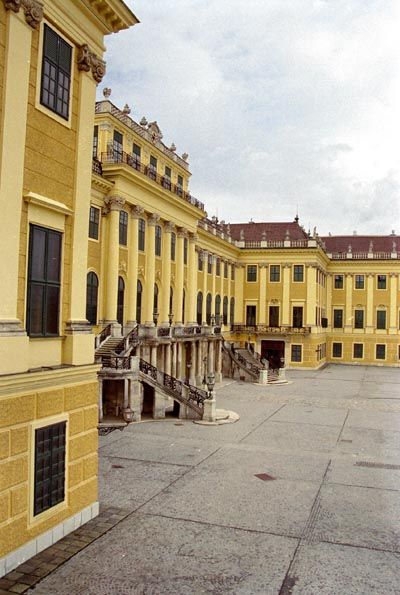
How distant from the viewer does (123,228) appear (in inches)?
1265

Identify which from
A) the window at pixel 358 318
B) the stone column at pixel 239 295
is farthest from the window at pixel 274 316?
the window at pixel 358 318

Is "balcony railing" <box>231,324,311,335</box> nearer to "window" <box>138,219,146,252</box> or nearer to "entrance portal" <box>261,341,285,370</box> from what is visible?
"entrance portal" <box>261,341,285,370</box>

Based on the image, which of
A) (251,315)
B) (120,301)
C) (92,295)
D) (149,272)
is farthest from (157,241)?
(251,315)

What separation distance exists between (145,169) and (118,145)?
2.27m

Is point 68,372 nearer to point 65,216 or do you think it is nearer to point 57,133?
point 65,216

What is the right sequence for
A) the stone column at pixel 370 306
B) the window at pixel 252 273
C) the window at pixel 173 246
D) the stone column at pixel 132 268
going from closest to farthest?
the stone column at pixel 132 268
the window at pixel 173 246
the window at pixel 252 273
the stone column at pixel 370 306

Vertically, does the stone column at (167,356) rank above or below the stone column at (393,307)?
below

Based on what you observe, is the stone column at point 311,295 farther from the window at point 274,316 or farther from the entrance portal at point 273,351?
the entrance portal at point 273,351

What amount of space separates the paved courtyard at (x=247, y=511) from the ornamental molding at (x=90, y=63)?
10715 mm

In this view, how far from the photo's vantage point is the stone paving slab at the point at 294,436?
70.8 feet

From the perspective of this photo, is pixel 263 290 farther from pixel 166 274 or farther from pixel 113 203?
pixel 113 203

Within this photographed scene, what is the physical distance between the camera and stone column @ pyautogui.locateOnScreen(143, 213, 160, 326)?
3425 cm

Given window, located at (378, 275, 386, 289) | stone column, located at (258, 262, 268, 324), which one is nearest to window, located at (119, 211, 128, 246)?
stone column, located at (258, 262, 268, 324)

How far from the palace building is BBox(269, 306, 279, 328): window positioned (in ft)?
0.35
